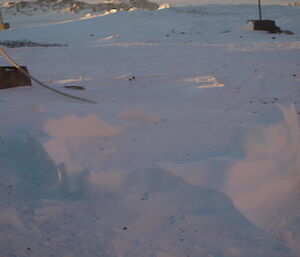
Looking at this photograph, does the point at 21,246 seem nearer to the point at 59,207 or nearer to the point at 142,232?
the point at 59,207

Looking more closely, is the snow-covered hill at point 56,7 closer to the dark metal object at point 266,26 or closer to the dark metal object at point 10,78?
the dark metal object at point 266,26

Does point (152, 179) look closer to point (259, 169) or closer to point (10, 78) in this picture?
point (259, 169)

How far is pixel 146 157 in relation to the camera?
12.3 ft

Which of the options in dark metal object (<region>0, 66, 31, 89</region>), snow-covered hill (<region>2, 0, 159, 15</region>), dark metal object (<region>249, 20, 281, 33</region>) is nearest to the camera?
dark metal object (<region>0, 66, 31, 89</region>)

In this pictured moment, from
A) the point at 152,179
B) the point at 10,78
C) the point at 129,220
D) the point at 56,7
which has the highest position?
the point at 56,7

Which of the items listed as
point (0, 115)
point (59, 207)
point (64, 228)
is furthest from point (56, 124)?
point (64, 228)

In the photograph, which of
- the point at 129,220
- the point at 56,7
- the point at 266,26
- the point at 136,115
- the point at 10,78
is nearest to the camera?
the point at 129,220

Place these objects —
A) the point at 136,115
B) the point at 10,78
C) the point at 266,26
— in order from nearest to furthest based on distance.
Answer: the point at 136,115, the point at 10,78, the point at 266,26

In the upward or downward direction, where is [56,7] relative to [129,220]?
upward

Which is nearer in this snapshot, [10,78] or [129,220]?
[129,220]

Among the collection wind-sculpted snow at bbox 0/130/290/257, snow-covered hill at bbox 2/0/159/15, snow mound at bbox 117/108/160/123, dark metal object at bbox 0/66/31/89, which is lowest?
wind-sculpted snow at bbox 0/130/290/257

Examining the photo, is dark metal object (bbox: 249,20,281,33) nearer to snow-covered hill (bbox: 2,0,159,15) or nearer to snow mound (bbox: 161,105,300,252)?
snow mound (bbox: 161,105,300,252)

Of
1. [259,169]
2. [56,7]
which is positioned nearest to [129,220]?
[259,169]

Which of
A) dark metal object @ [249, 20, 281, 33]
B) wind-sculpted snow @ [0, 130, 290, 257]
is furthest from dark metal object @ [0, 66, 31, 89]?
dark metal object @ [249, 20, 281, 33]
